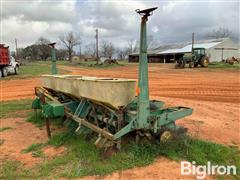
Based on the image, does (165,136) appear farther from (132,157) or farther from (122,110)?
(122,110)

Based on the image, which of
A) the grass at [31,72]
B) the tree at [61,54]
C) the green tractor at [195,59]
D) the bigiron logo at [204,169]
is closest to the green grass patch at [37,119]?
the bigiron logo at [204,169]

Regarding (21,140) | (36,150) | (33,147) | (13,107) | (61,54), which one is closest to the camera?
(36,150)

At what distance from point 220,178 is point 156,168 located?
898 millimetres

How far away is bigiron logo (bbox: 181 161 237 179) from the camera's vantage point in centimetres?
420

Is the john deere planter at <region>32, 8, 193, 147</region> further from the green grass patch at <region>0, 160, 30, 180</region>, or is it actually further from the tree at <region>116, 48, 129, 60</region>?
the tree at <region>116, 48, 129, 60</region>

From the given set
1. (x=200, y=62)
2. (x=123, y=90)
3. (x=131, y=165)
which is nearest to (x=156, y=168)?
(x=131, y=165)

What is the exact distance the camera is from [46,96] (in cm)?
680

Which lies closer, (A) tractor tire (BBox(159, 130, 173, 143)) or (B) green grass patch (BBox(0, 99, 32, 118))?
(A) tractor tire (BBox(159, 130, 173, 143))

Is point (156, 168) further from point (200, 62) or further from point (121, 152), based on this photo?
point (200, 62)

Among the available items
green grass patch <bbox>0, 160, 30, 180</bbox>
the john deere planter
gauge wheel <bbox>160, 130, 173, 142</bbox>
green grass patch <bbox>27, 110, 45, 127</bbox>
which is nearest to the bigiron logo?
gauge wheel <bbox>160, 130, 173, 142</bbox>

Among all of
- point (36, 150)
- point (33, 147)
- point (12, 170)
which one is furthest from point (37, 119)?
point (12, 170)

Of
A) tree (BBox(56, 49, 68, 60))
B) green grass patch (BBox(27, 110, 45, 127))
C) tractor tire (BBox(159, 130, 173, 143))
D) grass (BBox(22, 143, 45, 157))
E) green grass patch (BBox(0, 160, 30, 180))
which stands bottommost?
green grass patch (BBox(0, 160, 30, 180))

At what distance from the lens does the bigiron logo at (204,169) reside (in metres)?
4.20

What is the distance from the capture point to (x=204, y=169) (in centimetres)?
432
